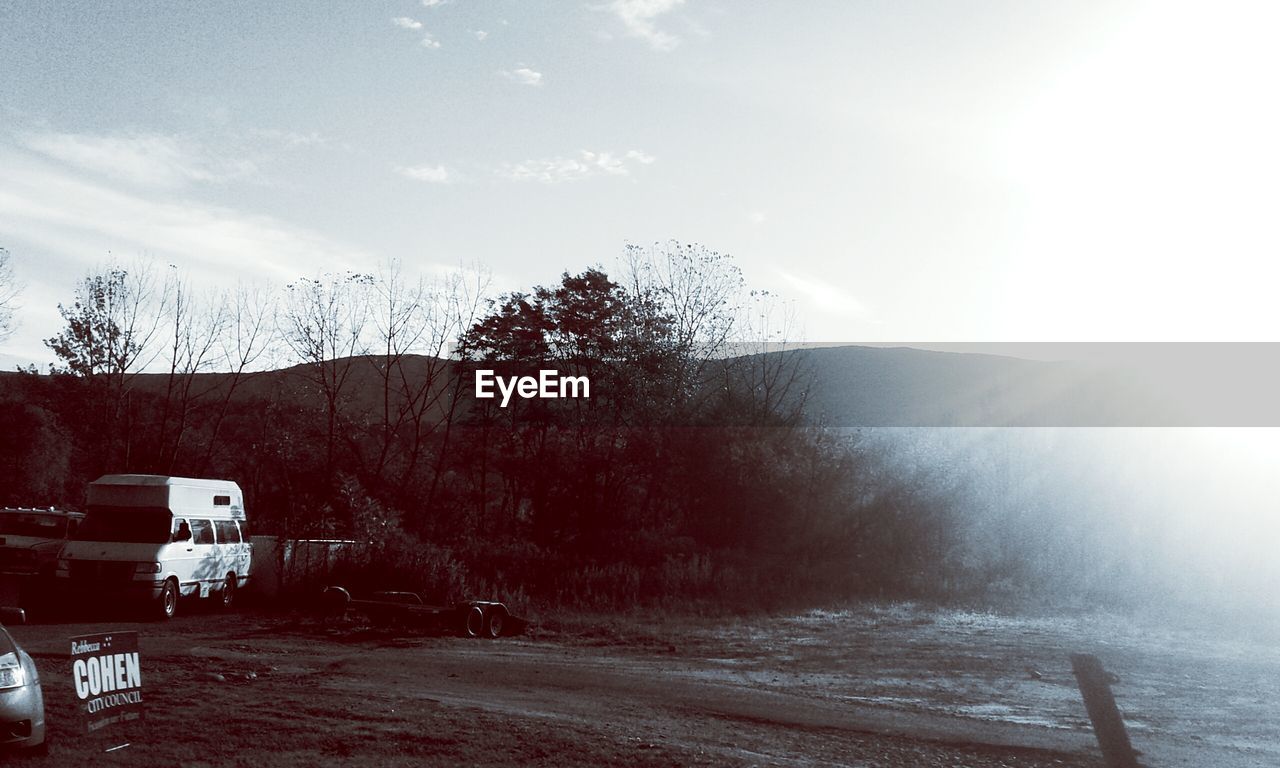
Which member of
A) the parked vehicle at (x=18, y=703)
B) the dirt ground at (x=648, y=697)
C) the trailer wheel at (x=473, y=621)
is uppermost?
the parked vehicle at (x=18, y=703)

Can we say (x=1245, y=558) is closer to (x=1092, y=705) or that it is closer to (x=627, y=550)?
(x=627, y=550)

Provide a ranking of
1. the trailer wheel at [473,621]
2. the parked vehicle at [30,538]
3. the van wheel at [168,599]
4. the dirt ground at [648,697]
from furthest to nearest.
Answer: the parked vehicle at [30,538], the van wheel at [168,599], the trailer wheel at [473,621], the dirt ground at [648,697]

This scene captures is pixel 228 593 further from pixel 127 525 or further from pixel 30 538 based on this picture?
pixel 30 538

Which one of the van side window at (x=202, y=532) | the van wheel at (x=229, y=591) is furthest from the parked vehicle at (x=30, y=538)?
the van wheel at (x=229, y=591)

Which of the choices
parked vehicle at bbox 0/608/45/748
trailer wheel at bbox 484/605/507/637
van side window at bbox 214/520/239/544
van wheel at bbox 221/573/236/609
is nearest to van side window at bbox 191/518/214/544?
van side window at bbox 214/520/239/544

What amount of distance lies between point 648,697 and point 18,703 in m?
8.04

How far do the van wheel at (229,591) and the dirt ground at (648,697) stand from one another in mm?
1469

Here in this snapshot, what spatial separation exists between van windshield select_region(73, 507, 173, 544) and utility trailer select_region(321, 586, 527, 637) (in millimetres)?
4008

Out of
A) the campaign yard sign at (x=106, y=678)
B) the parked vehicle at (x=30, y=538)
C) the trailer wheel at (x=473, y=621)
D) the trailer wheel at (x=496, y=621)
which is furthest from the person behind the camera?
the parked vehicle at (x=30, y=538)

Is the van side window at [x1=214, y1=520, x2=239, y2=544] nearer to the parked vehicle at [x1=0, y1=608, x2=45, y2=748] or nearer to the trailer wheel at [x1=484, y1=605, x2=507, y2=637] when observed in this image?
the trailer wheel at [x1=484, y1=605, x2=507, y2=637]

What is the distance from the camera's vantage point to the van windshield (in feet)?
73.5

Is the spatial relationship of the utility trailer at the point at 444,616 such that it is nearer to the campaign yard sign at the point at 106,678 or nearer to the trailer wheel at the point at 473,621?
the trailer wheel at the point at 473,621

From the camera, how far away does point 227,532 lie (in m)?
25.2

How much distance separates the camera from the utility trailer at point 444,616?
21453 millimetres
